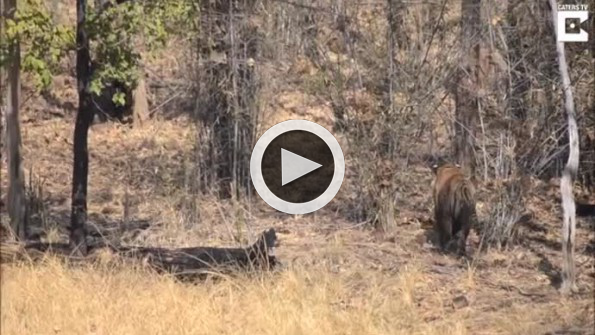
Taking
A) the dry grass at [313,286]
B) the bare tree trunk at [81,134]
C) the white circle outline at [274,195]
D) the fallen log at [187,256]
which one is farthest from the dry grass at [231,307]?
the white circle outline at [274,195]

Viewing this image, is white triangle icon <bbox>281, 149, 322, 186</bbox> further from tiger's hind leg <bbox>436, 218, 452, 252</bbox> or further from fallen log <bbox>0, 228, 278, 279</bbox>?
tiger's hind leg <bbox>436, 218, 452, 252</bbox>

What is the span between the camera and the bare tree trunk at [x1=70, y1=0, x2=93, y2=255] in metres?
10.2

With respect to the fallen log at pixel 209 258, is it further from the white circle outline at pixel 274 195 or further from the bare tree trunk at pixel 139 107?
the bare tree trunk at pixel 139 107

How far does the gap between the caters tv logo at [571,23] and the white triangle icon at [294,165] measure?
10.6 feet

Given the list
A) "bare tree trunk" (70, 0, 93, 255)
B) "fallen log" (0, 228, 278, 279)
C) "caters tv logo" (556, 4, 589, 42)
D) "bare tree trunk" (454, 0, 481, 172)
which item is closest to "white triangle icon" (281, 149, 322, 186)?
"fallen log" (0, 228, 278, 279)

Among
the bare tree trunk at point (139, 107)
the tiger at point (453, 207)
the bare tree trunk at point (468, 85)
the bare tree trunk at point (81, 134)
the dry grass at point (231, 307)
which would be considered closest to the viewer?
the dry grass at point (231, 307)

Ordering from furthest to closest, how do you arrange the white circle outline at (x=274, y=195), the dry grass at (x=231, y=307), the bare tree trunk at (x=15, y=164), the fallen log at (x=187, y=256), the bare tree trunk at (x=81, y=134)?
the white circle outline at (x=274, y=195) < the bare tree trunk at (x=15, y=164) < the bare tree trunk at (x=81, y=134) < the fallen log at (x=187, y=256) < the dry grass at (x=231, y=307)

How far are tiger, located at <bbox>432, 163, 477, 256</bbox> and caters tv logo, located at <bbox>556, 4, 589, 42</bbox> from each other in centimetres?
230

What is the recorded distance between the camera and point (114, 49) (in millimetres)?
10016

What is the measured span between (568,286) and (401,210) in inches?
143

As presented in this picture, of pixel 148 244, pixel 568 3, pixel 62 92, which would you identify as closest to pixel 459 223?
pixel 568 3

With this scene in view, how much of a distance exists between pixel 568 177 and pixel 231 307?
3.21m

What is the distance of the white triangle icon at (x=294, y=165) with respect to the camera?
38.3 feet

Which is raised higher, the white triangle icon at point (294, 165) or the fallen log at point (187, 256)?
the white triangle icon at point (294, 165)
